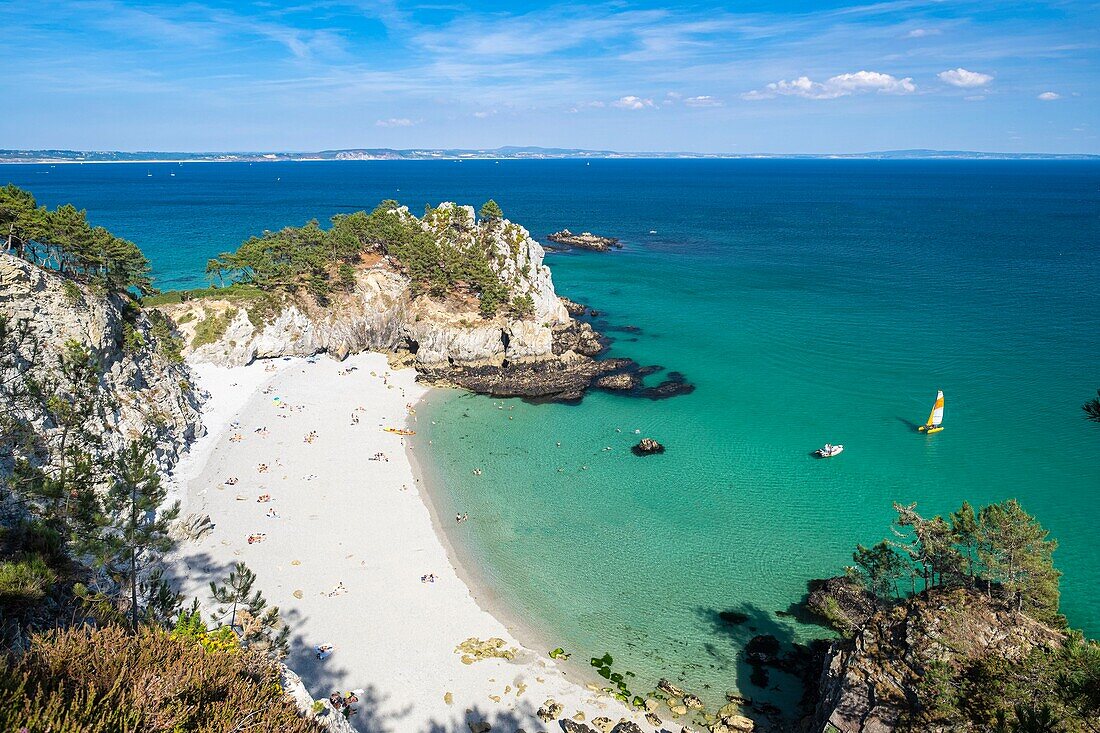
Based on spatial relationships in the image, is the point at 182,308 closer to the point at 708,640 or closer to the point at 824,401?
the point at 708,640

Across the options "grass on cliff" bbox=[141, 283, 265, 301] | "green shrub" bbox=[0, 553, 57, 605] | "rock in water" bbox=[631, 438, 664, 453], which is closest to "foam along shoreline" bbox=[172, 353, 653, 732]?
"grass on cliff" bbox=[141, 283, 265, 301]

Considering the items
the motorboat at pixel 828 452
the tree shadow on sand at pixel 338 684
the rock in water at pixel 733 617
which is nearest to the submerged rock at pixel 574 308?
the motorboat at pixel 828 452

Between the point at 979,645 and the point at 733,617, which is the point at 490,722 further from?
the point at 979,645

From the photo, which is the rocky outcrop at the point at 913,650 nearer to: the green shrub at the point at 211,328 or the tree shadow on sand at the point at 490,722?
the tree shadow on sand at the point at 490,722

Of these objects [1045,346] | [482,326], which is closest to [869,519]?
[482,326]

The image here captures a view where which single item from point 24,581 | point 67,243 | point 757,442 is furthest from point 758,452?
point 67,243

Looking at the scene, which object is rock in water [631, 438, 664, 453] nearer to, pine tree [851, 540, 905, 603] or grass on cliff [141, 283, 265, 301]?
pine tree [851, 540, 905, 603]

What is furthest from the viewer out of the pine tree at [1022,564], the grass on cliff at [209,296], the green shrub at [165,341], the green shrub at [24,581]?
the grass on cliff at [209,296]
